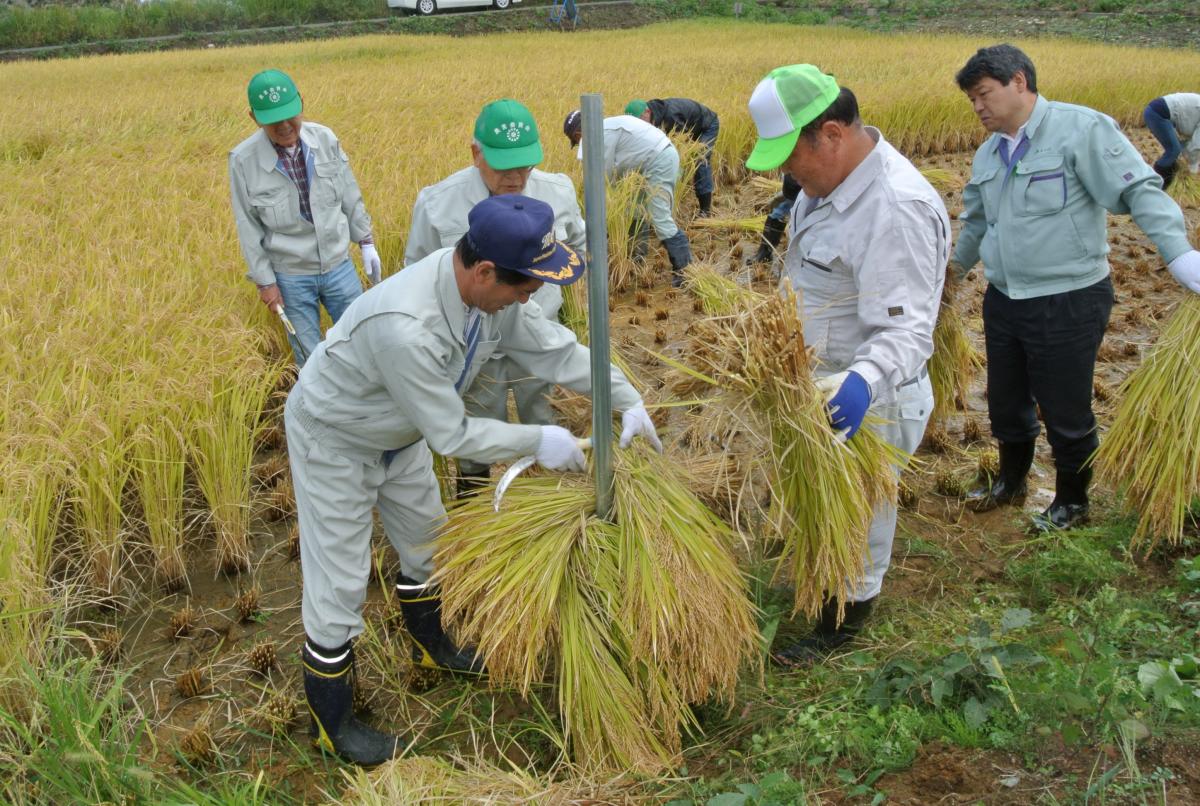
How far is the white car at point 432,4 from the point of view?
2264 centimetres

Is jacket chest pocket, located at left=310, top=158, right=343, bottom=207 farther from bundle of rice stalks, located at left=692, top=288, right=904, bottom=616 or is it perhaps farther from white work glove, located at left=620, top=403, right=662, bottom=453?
bundle of rice stalks, located at left=692, top=288, right=904, bottom=616

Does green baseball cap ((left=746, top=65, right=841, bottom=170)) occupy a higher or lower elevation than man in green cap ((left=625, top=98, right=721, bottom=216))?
higher

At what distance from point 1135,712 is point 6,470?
9.43 feet

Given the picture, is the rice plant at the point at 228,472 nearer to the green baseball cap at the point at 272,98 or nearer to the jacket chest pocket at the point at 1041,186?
the green baseball cap at the point at 272,98

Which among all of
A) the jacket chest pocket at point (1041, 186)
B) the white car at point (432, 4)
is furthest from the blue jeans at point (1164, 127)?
the white car at point (432, 4)

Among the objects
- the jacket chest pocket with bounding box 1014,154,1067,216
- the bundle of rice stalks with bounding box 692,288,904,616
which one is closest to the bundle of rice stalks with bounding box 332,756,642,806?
the bundle of rice stalks with bounding box 692,288,904,616

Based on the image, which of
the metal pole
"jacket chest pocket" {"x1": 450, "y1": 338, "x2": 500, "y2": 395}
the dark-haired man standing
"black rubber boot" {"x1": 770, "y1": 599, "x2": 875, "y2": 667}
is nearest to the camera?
the metal pole

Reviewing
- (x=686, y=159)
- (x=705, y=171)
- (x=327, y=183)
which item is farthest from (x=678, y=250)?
(x=327, y=183)

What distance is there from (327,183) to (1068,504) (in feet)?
10.4

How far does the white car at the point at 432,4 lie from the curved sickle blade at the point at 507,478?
23137 mm

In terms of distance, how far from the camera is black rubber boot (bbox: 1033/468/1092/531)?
3107 millimetres

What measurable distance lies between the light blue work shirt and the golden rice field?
8.70 feet

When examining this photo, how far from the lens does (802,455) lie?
2.08 meters

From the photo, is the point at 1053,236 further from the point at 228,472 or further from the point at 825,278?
the point at 228,472
